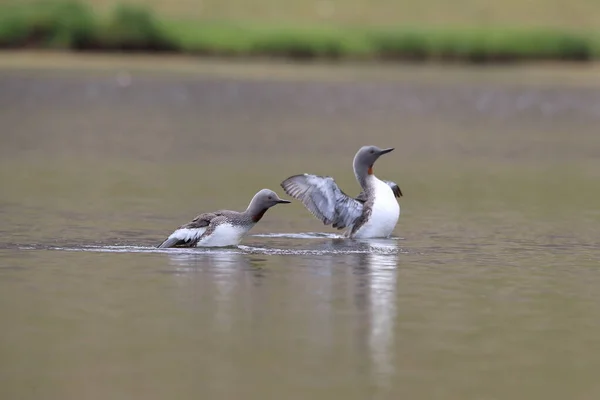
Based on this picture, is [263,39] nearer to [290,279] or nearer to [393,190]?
[393,190]

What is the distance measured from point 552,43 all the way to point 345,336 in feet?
150

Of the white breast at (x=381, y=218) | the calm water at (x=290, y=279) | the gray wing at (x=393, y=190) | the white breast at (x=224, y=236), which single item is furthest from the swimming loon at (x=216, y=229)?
the gray wing at (x=393, y=190)

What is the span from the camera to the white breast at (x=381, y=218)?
15.5 meters

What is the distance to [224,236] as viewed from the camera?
14320 millimetres

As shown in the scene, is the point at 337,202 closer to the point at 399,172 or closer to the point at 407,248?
the point at 407,248

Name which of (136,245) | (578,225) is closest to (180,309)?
(136,245)

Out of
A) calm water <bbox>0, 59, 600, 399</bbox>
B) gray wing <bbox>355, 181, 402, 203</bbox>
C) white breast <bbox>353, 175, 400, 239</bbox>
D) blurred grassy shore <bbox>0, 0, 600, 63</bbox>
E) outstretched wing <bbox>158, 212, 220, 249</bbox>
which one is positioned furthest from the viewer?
blurred grassy shore <bbox>0, 0, 600, 63</bbox>

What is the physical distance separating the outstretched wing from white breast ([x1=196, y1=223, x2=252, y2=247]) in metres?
0.08

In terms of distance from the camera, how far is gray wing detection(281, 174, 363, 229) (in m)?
15.6

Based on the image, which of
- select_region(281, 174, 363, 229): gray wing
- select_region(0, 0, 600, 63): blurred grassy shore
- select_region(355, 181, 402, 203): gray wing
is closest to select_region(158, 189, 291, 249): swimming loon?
select_region(281, 174, 363, 229): gray wing

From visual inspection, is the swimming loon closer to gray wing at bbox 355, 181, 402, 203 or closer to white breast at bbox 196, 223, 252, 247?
white breast at bbox 196, 223, 252, 247

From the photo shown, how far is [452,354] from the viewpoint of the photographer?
10.0m

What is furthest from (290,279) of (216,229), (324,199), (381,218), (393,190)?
(393,190)

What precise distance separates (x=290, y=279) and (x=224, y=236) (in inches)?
66.6
